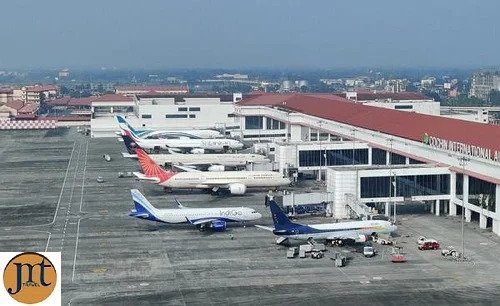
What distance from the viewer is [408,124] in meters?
114

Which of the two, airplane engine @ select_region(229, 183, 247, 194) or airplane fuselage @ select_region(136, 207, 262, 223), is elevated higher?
airplane fuselage @ select_region(136, 207, 262, 223)

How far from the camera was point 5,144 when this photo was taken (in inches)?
7224

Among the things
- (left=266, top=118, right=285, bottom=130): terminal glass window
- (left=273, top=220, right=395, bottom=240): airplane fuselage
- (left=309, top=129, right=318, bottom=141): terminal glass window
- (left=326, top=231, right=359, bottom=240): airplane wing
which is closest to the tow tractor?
(left=326, top=231, right=359, bottom=240): airplane wing

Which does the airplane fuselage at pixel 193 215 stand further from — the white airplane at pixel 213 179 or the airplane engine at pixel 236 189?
the white airplane at pixel 213 179

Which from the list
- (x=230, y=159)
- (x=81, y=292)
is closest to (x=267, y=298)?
(x=81, y=292)

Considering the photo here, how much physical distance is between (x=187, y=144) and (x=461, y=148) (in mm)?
79586

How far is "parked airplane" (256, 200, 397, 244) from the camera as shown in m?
70.1

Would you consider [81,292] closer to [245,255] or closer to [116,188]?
[245,255]

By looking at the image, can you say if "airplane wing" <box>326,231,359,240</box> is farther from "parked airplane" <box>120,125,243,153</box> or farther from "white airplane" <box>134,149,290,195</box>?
"parked airplane" <box>120,125,243,153</box>

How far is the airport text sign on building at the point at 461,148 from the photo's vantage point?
81438mm

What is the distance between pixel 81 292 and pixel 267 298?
1403cm

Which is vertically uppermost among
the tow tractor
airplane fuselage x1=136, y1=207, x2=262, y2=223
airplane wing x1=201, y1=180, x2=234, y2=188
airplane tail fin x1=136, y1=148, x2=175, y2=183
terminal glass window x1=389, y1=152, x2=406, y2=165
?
terminal glass window x1=389, y1=152, x2=406, y2=165

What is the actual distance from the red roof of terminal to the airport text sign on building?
1.89 meters

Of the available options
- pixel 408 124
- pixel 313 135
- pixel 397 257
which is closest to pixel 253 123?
pixel 313 135
